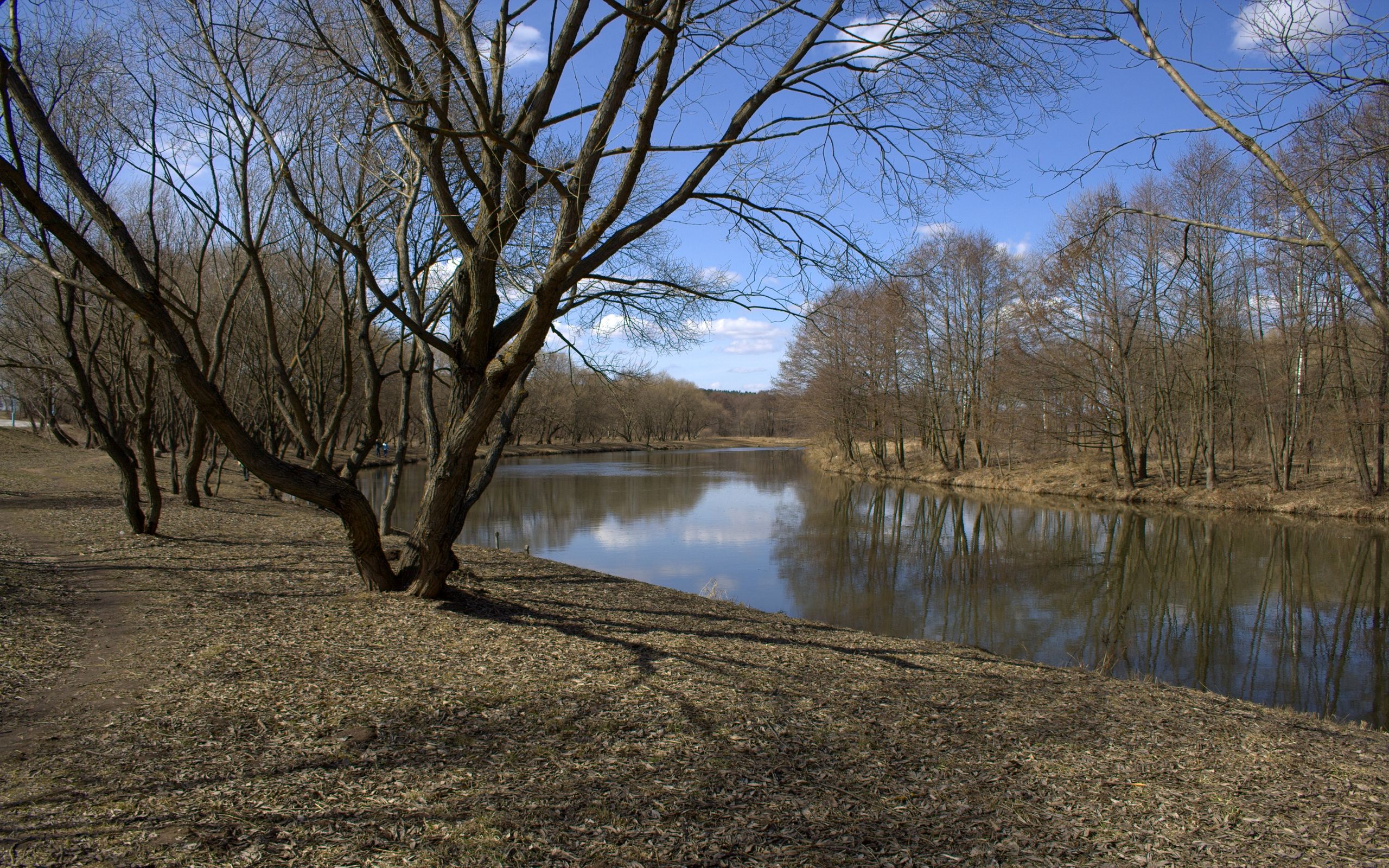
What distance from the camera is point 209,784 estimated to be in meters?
3.19

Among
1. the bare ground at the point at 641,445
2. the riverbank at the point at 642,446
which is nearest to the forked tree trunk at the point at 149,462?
the bare ground at the point at 641,445

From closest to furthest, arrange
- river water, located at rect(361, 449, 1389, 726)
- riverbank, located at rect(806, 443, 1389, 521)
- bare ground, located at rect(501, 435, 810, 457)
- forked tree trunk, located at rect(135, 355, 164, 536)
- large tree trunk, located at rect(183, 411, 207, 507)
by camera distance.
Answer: river water, located at rect(361, 449, 1389, 726), forked tree trunk, located at rect(135, 355, 164, 536), large tree trunk, located at rect(183, 411, 207, 507), riverbank, located at rect(806, 443, 1389, 521), bare ground, located at rect(501, 435, 810, 457)

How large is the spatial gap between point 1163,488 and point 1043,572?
44.2 ft

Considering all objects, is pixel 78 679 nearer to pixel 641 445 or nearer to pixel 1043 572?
pixel 1043 572

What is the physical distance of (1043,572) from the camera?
14.6 meters

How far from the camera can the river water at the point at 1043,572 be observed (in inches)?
Result: 367

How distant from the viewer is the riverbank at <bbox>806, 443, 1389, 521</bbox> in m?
20.5

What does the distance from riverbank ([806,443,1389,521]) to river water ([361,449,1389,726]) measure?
132 cm

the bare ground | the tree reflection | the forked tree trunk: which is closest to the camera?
the tree reflection

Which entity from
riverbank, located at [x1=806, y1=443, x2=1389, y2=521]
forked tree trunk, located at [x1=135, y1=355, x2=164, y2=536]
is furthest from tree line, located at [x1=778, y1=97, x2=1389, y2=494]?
forked tree trunk, located at [x1=135, y1=355, x2=164, y2=536]

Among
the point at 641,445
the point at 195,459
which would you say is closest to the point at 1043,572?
the point at 195,459

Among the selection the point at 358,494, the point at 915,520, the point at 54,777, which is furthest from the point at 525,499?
the point at 54,777

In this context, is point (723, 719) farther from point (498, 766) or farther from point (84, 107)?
point (84, 107)

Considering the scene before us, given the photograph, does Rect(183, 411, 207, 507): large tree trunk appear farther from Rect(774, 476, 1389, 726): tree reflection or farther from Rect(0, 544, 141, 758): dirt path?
Rect(774, 476, 1389, 726): tree reflection
